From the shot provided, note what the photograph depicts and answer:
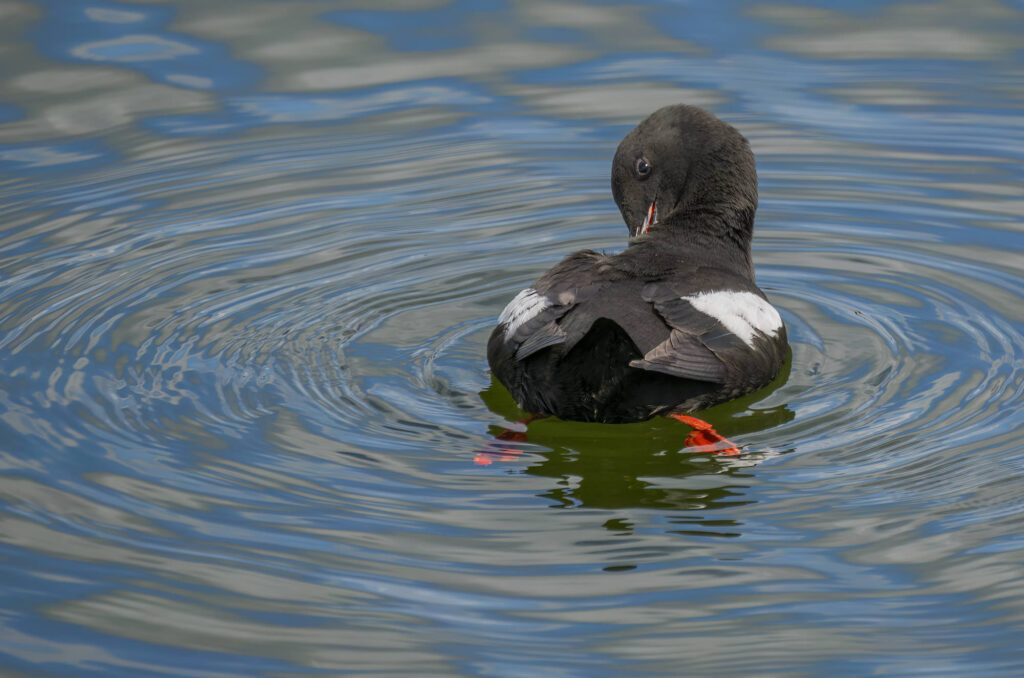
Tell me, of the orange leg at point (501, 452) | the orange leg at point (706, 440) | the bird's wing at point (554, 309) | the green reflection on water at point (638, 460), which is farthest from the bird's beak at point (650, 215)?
the orange leg at point (501, 452)

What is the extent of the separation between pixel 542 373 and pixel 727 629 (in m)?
1.77

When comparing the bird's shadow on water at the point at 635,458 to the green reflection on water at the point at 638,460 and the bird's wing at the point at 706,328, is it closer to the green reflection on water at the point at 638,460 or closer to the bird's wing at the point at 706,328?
the green reflection on water at the point at 638,460

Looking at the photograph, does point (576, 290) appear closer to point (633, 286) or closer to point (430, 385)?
point (633, 286)

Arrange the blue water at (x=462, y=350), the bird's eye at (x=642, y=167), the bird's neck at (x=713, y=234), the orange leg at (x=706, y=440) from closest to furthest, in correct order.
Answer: the blue water at (x=462, y=350)
the orange leg at (x=706, y=440)
the bird's neck at (x=713, y=234)
the bird's eye at (x=642, y=167)

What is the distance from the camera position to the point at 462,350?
7.56 metres

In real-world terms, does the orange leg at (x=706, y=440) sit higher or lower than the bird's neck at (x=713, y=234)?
lower

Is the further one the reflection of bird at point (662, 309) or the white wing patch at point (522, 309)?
the white wing patch at point (522, 309)

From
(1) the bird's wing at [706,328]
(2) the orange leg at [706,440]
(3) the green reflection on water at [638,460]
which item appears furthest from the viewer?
(2) the orange leg at [706,440]

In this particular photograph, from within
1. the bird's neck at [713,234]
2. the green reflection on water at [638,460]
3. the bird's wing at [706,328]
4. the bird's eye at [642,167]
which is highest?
the bird's eye at [642,167]

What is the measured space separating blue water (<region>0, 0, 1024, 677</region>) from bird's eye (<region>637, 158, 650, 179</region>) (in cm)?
115

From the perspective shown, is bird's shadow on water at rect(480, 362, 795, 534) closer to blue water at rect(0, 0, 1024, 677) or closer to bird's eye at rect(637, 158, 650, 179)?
blue water at rect(0, 0, 1024, 677)

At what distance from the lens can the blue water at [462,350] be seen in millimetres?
5055

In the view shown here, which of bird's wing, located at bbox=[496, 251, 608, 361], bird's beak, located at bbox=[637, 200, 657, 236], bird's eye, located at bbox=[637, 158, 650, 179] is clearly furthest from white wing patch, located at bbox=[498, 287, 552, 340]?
bird's eye, located at bbox=[637, 158, 650, 179]

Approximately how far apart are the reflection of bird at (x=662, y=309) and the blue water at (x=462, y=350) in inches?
10.0
